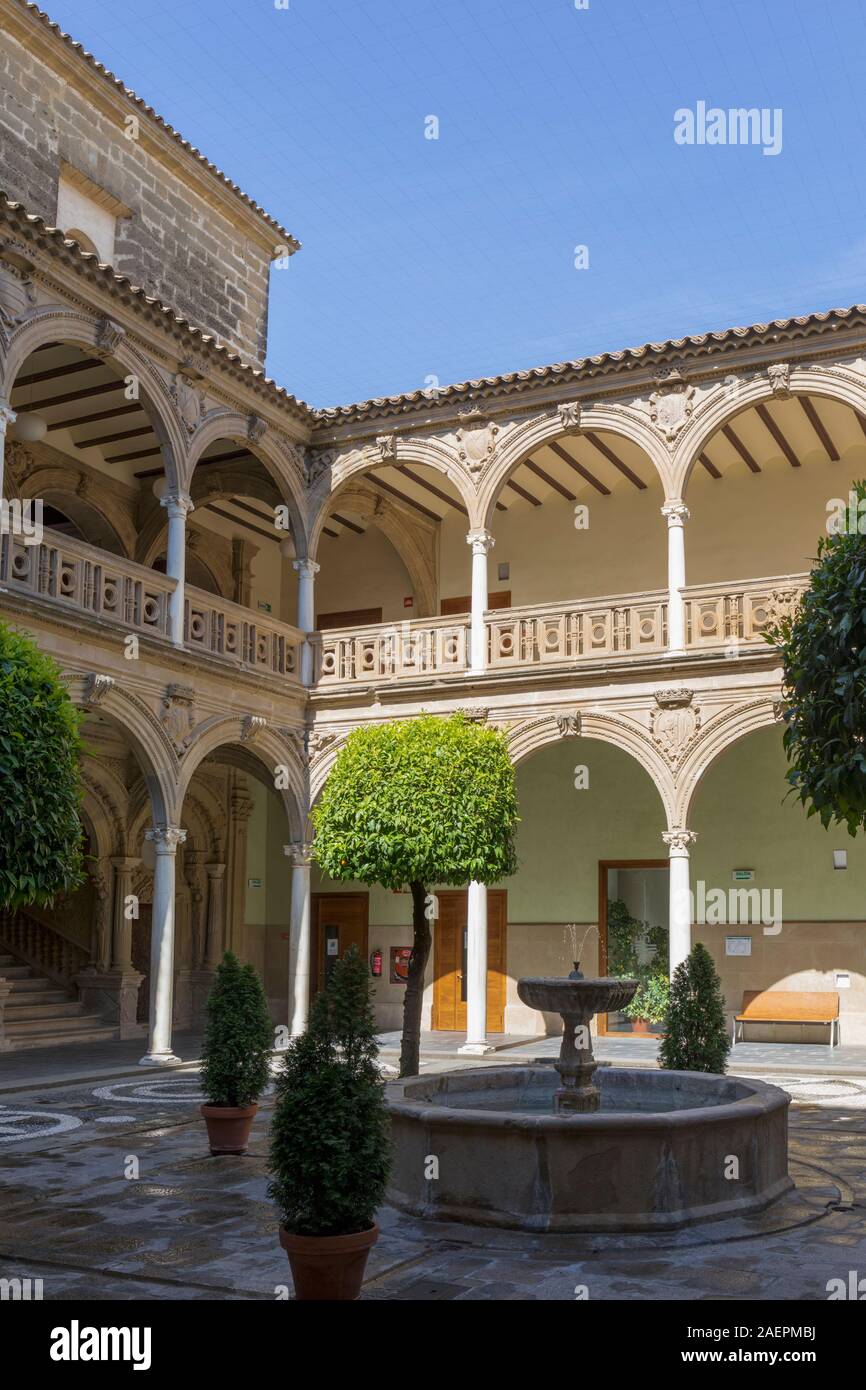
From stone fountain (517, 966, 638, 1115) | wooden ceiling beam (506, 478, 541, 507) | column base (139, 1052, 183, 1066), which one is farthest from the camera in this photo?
wooden ceiling beam (506, 478, 541, 507)

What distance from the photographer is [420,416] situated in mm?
16188

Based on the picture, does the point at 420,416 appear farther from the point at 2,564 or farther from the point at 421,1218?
the point at 421,1218

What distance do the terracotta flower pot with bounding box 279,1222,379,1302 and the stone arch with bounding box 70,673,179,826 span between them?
8.65m

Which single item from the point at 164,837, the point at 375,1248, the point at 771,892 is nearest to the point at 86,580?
the point at 164,837

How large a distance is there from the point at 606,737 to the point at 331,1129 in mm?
10161

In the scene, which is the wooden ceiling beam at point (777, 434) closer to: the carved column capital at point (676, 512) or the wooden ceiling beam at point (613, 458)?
the carved column capital at point (676, 512)

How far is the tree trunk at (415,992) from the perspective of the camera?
10.4 m

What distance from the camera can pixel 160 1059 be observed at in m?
13.4

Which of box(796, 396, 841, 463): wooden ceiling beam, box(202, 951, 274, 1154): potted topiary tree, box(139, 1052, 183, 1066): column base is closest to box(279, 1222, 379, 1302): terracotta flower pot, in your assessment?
box(202, 951, 274, 1154): potted topiary tree

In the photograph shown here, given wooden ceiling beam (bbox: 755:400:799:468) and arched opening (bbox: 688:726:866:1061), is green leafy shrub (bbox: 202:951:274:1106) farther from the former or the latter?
wooden ceiling beam (bbox: 755:400:799:468)

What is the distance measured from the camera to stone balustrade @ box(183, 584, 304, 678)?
589 inches

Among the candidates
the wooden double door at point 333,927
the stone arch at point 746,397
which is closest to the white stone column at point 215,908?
the wooden double door at point 333,927

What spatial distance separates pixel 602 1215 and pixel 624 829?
11124 mm

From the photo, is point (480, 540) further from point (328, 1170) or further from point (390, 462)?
point (328, 1170)
